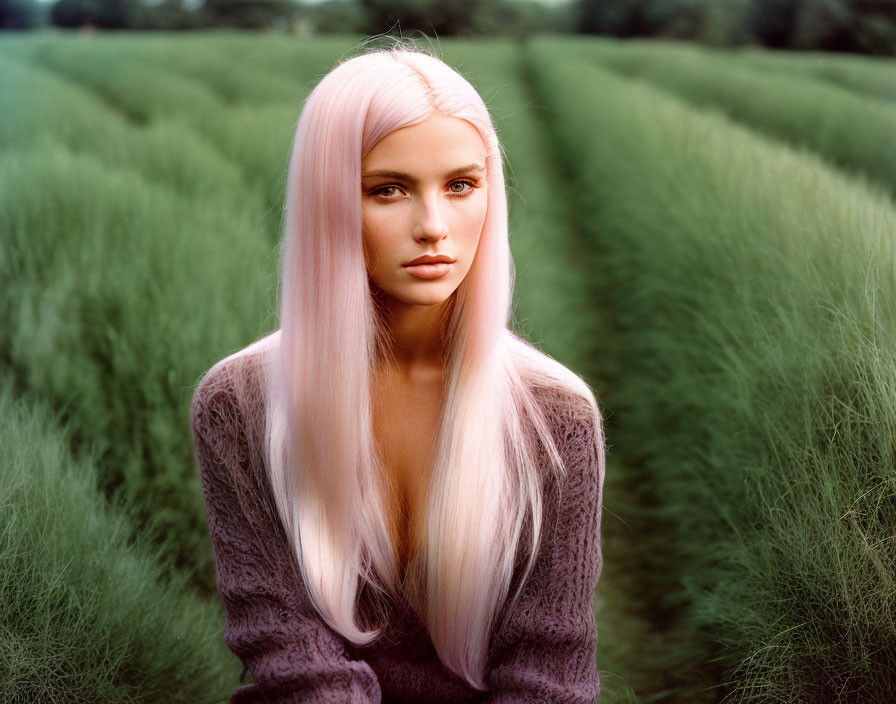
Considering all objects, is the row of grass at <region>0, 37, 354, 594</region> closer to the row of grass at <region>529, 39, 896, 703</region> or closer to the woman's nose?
the woman's nose

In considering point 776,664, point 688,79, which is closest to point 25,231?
point 776,664

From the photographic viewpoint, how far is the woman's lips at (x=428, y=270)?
49.0 inches

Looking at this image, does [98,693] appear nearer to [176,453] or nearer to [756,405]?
[176,453]

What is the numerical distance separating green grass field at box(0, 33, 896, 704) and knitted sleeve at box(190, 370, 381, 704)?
1.64ft

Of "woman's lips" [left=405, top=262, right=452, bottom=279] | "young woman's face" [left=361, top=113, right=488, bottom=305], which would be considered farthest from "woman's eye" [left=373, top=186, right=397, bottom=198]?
"woman's lips" [left=405, top=262, right=452, bottom=279]

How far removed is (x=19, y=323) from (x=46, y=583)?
1.21 m

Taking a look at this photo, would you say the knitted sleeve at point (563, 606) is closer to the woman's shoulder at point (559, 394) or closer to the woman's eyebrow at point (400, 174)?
the woman's shoulder at point (559, 394)

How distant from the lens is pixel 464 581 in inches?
53.9

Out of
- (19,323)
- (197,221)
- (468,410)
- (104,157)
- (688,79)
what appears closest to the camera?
(468,410)

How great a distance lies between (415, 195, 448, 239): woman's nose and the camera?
121 cm

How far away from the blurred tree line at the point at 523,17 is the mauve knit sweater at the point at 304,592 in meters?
0.78

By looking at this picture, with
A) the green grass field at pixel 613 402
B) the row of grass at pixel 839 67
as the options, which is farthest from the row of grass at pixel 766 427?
the row of grass at pixel 839 67

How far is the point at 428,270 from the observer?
1.25 metres

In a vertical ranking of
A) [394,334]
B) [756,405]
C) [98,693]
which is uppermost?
[394,334]
